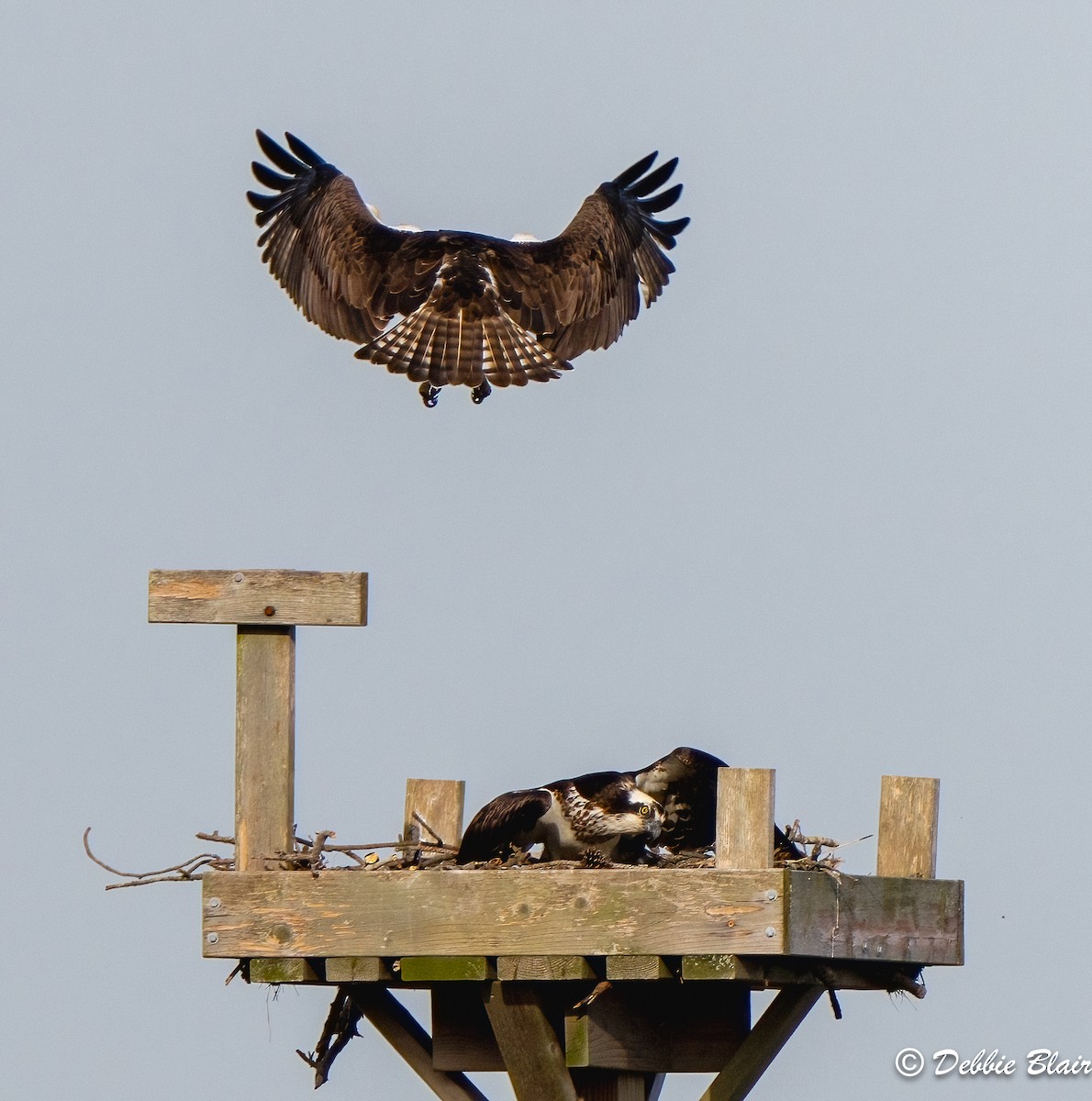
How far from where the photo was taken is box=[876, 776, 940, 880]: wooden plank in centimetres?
759

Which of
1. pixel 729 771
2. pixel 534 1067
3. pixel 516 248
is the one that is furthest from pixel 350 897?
pixel 516 248

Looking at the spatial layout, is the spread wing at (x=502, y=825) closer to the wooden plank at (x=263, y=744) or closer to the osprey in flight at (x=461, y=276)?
the wooden plank at (x=263, y=744)

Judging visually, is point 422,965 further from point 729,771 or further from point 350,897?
point 729,771

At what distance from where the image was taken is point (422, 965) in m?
7.15

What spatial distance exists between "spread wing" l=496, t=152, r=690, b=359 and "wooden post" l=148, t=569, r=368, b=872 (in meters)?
4.09

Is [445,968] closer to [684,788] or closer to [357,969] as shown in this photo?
[357,969]

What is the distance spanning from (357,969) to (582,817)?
127 cm

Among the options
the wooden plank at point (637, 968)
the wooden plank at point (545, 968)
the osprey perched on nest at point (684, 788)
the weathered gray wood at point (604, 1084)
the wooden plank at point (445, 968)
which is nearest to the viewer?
the wooden plank at point (637, 968)

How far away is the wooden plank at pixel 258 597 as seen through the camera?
24.2 ft

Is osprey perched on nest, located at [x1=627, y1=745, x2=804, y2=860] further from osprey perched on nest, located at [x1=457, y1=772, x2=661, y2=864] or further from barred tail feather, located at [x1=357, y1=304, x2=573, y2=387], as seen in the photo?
barred tail feather, located at [x1=357, y1=304, x2=573, y2=387]

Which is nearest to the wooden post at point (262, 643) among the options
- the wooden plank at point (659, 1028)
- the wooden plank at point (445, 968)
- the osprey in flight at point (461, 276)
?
the wooden plank at point (445, 968)

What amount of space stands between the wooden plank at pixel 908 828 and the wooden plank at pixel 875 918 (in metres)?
0.11

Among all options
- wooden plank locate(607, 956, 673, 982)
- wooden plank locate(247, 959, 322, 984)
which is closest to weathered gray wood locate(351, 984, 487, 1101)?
wooden plank locate(247, 959, 322, 984)

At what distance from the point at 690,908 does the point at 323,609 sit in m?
1.54
